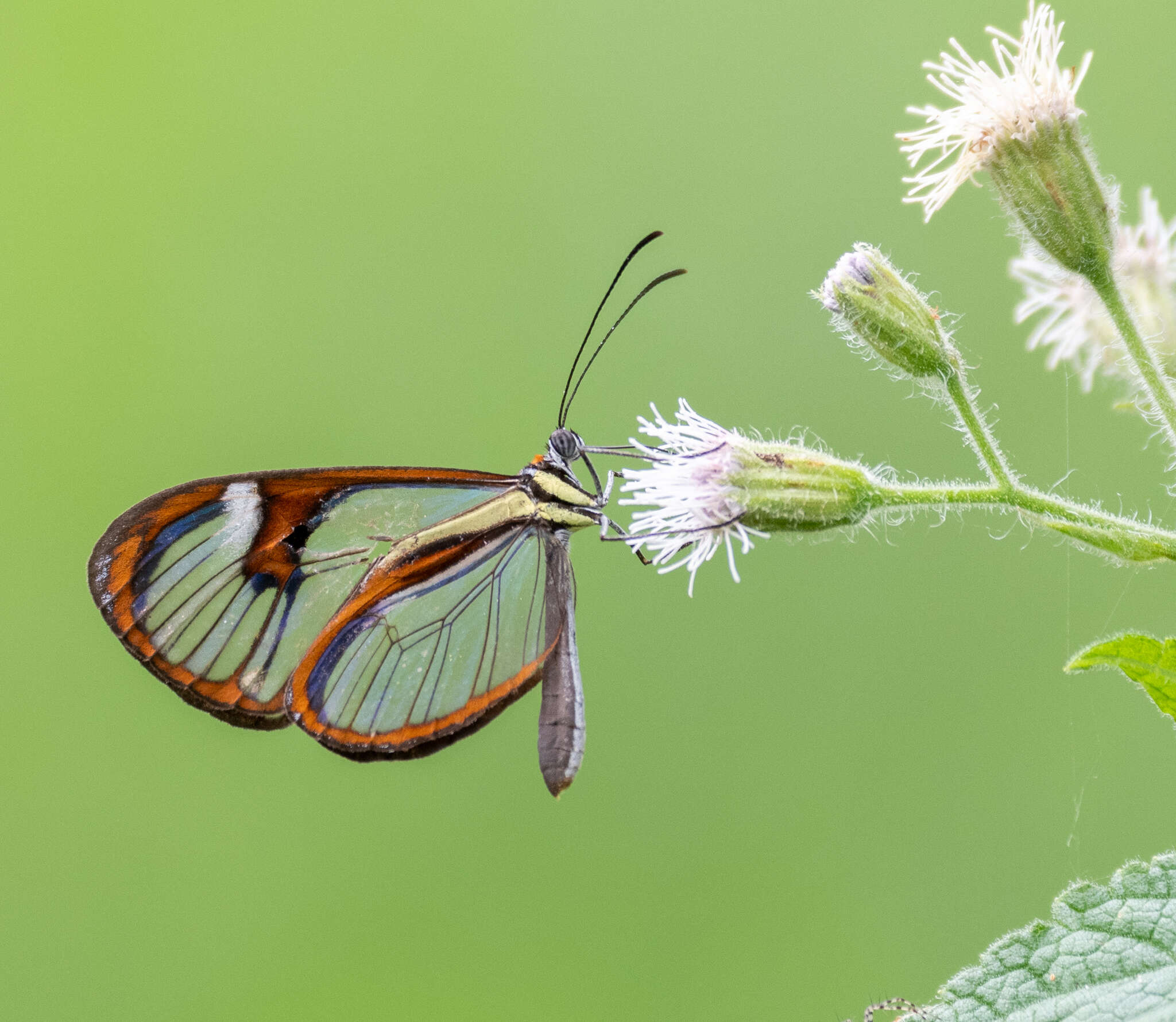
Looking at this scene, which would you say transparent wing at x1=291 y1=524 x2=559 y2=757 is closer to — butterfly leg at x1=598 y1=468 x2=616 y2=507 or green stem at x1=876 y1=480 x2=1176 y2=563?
butterfly leg at x1=598 y1=468 x2=616 y2=507

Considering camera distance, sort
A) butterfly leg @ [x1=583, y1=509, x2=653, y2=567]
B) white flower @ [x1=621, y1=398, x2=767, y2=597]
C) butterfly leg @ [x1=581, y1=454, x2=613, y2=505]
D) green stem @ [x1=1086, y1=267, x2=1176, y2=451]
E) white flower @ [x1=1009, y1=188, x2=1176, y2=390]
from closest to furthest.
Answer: green stem @ [x1=1086, y1=267, x2=1176, y2=451] → white flower @ [x1=621, y1=398, x2=767, y2=597] → white flower @ [x1=1009, y1=188, x2=1176, y2=390] → butterfly leg @ [x1=583, y1=509, x2=653, y2=567] → butterfly leg @ [x1=581, y1=454, x2=613, y2=505]

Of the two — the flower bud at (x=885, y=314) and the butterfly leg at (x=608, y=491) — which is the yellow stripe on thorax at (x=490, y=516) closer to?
the butterfly leg at (x=608, y=491)

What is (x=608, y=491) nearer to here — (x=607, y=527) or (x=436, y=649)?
(x=607, y=527)

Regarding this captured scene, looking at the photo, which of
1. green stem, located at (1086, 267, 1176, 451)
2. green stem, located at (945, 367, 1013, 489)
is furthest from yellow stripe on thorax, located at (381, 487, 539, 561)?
green stem, located at (1086, 267, 1176, 451)

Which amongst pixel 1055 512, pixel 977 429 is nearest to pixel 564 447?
pixel 977 429

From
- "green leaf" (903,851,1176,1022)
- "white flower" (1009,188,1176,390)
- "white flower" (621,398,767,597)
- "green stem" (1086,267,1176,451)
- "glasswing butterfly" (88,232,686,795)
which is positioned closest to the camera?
"green leaf" (903,851,1176,1022)

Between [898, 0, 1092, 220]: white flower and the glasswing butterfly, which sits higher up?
[898, 0, 1092, 220]: white flower
